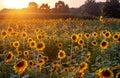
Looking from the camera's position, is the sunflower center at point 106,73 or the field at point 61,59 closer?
the sunflower center at point 106,73

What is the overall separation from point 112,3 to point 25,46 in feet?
137

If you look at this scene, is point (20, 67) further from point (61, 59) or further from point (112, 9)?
point (112, 9)

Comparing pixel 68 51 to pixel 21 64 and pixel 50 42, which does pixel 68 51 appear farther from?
pixel 21 64

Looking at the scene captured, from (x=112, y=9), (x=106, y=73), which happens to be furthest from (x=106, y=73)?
(x=112, y=9)

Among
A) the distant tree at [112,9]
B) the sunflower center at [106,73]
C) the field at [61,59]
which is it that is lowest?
the distant tree at [112,9]

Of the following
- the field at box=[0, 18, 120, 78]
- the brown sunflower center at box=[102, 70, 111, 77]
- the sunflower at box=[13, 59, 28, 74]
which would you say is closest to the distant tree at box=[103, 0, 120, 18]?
the field at box=[0, 18, 120, 78]

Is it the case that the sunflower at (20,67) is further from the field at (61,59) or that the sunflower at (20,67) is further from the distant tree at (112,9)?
the distant tree at (112,9)

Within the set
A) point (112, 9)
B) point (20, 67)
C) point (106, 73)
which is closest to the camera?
point (106, 73)

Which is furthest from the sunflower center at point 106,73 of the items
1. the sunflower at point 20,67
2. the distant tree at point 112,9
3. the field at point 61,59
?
the distant tree at point 112,9

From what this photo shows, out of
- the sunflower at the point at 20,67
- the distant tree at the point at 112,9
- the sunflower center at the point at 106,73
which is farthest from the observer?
the distant tree at the point at 112,9

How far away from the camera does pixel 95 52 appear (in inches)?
318

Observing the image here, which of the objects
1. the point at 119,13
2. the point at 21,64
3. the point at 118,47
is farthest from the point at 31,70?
the point at 119,13

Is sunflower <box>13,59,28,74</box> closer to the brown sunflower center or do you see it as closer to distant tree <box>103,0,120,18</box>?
the brown sunflower center

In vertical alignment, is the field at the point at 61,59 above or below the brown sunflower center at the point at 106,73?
below
